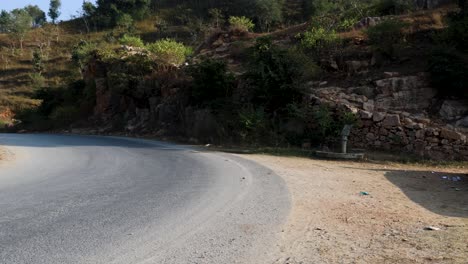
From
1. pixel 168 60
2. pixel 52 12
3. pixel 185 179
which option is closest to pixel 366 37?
pixel 168 60

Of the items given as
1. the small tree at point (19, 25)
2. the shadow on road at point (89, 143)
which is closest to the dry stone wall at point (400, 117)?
the shadow on road at point (89, 143)

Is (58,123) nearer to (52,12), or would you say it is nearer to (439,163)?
(439,163)

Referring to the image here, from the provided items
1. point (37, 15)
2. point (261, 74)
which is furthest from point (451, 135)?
point (37, 15)

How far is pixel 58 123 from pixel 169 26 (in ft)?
130

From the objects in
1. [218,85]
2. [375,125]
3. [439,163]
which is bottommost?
[439,163]

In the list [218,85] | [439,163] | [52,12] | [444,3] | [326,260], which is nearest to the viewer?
[326,260]

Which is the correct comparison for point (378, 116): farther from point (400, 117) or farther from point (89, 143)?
point (89, 143)

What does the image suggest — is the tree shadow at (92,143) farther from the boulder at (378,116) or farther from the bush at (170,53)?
the bush at (170,53)

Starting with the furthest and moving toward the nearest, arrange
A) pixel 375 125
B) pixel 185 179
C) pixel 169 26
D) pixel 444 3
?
1. pixel 169 26
2. pixel 444 3
3. pixel 375 125
4. pixel 185 179

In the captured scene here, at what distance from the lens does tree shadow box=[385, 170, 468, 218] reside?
7.35 metres

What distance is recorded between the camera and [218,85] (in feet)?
71.0

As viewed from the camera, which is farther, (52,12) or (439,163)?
(52,12)

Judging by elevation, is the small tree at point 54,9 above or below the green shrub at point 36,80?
above

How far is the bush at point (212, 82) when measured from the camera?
2169 cm
